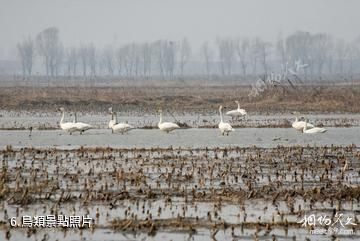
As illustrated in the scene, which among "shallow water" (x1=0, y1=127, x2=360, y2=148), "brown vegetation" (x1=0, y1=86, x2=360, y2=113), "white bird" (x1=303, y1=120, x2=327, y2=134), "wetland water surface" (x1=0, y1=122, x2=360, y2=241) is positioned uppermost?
"wetland water surface" (x1=0, y1=122, x2=360, y2=241)

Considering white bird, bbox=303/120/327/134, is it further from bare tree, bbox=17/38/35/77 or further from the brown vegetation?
bare tree, bbox=17/38/35/77

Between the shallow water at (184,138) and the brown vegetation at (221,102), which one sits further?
the brown vegetation at (221,102)

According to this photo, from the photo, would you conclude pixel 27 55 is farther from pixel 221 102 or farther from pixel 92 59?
pixel 221 102

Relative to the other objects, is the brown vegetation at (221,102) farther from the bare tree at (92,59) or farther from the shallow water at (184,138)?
the bare tree at (92,59)

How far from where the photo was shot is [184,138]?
1000 inches

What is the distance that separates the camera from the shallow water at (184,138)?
926 inches

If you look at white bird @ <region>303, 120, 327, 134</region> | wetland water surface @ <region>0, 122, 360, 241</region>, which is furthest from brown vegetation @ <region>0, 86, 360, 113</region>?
wetland water surface @ <region>0, 122, 360, 241</region>

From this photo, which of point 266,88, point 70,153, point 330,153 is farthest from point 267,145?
point 266,88

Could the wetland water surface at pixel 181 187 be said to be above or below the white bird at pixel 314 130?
above

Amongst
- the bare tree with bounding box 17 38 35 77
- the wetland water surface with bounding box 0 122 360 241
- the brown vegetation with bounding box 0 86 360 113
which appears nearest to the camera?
the wetland water surface with bounding box 0 122 360 241

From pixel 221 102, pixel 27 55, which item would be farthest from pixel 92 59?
pixel 221 102

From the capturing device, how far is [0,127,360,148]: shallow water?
2352cm

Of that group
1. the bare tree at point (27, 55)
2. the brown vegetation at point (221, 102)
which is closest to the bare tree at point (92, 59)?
the bare tree at point (27, 55)

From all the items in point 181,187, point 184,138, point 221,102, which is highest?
point 181,187
